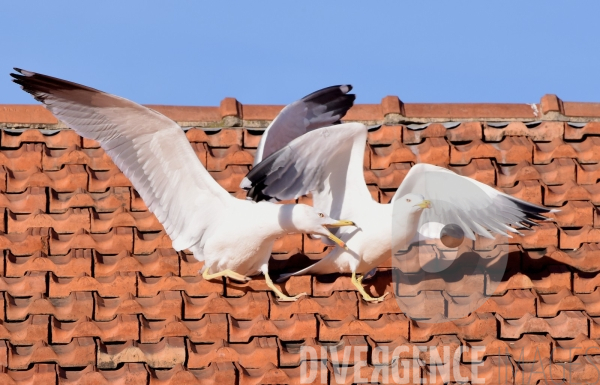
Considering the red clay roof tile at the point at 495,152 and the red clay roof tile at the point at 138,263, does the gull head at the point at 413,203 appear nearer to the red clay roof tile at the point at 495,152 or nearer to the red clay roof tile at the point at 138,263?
the red clay roof tile at the point at 495,152

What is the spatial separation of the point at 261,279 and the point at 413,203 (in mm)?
851

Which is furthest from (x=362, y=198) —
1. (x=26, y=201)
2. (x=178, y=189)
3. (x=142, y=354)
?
(x=26, y=201)

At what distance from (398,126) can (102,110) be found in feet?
5.88

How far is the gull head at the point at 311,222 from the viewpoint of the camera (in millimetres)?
5934

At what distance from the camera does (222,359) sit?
17.3ft

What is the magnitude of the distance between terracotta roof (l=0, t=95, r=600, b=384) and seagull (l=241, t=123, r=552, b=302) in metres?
0.17

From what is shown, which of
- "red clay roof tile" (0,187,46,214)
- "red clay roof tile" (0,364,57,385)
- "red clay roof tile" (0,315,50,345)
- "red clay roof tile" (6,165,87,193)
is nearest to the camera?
"red clay roof tile" (0,364,57,385)

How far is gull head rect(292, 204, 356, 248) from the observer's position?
5.93m

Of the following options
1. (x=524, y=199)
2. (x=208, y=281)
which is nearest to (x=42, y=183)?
(x=208, y=281)

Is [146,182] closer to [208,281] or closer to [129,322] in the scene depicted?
[208,281]

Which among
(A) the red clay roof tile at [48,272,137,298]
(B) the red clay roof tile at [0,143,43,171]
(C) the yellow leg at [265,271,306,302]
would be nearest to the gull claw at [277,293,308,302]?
(C) the yellow leg at [265,271,306,302]

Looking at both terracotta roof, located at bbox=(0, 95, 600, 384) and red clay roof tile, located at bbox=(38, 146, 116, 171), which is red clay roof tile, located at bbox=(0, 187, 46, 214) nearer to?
terracotta roof, located at bbox=(0, 95, 600, 384)

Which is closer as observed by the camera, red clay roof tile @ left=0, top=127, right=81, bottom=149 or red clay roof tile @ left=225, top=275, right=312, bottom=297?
red clay roof tile @ left=225, top=275, right=312, bottom=297

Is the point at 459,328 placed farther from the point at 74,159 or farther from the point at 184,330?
the point at 74,159
